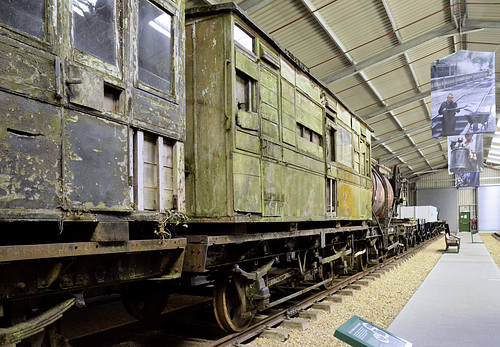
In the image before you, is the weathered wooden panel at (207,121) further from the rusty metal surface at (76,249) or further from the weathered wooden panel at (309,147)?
the weathered wooden panel at (309,147)

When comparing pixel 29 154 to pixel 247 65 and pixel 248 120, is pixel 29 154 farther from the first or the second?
pixel 247 65

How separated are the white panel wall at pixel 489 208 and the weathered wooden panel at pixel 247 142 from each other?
48.4m

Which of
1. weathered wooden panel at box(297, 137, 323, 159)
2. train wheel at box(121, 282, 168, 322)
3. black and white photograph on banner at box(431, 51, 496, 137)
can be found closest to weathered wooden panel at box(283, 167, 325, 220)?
weathered wooden panel at box(297, 137, 323, 159)

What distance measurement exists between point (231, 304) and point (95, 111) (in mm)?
3271

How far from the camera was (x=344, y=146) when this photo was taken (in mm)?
9211

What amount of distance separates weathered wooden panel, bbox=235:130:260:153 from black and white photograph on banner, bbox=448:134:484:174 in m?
17.9

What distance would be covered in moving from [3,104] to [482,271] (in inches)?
471

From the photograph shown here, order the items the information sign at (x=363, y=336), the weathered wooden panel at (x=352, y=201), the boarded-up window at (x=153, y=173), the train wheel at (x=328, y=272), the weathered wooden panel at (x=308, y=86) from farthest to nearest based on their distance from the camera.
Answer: the train wheel at (x=328, y=272) < the weathered wooden panel at (x=352, y=201) < the weathered wooden panel at (x=308, y=86) < the boarded-up window at (x=153, y=173) < the information sign at (x=363, y=336)

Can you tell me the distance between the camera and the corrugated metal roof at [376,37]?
1295 cm

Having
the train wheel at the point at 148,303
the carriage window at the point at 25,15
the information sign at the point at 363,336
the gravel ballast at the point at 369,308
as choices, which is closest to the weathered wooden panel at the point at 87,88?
the carriage window at the point at 25,15

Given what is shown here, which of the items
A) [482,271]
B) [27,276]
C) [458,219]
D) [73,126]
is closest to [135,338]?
[27,276]

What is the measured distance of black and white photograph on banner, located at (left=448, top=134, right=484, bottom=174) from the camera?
20.5 metres

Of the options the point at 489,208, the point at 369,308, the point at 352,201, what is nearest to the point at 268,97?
the point at 369,308

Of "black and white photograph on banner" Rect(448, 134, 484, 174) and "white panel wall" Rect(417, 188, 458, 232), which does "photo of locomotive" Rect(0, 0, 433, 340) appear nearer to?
"black and white photograph on banner" Rect(448, 134, 484, 174)
